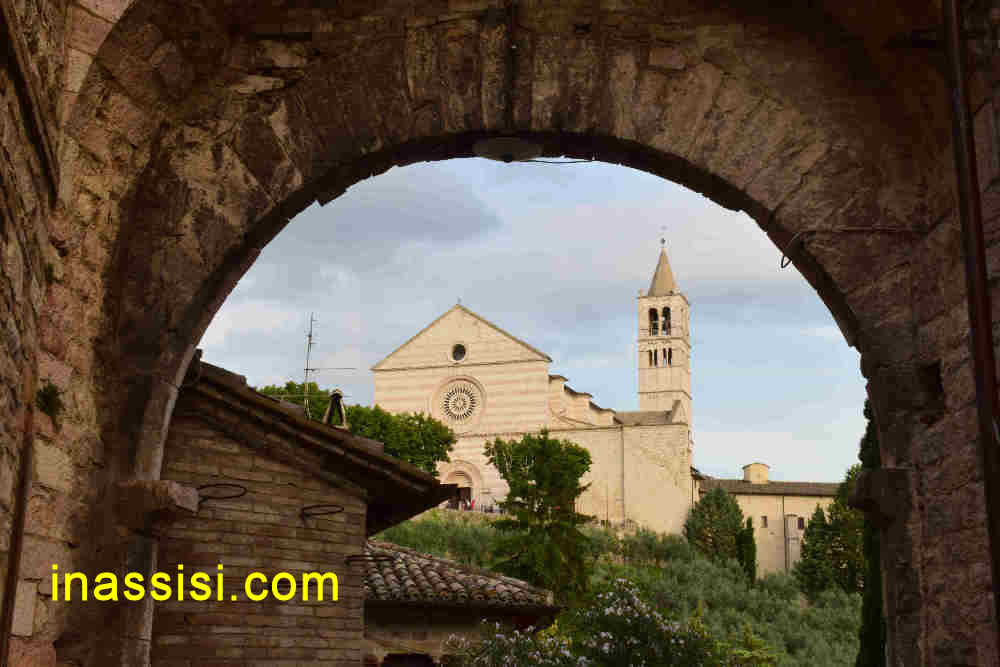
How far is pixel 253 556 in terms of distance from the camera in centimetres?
834

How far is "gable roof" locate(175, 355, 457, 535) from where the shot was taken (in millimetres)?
7941

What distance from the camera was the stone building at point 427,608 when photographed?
11.7 meters

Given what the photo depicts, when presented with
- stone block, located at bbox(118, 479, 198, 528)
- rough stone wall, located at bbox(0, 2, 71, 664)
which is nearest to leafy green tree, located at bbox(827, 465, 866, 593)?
stone block, located at bbox(118, 479, 198, 528)

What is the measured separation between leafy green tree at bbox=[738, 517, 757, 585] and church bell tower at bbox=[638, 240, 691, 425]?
25.0 m

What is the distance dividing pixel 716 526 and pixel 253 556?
43.1 metres

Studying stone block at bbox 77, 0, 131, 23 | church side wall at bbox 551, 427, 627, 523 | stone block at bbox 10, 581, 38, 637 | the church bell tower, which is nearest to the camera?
stone block at bbox 10, 581, 38, 637

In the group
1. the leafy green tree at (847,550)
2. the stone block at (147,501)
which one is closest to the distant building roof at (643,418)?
the leafy green tree at (847,550)

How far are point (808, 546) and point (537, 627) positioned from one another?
32752 mm

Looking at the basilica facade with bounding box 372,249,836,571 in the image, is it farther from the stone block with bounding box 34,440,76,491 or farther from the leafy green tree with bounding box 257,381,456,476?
the stone block with bounding box 34,440,76,491

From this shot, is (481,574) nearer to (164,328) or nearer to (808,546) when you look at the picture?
(164,328)

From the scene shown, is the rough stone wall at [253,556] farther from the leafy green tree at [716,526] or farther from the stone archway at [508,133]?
the leafy green tree at [716,526]

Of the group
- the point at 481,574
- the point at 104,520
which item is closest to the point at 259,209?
the point at 104,520

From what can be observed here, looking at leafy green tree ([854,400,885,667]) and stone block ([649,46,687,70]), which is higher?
stone block ([649,46,687,70])

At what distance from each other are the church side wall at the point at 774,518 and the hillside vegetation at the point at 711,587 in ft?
31.4
